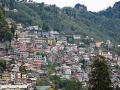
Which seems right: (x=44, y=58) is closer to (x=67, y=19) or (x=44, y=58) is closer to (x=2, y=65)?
(x=2, y=65)

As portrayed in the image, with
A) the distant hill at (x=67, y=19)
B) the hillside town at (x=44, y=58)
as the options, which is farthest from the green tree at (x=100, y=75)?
the distant hill at (x=67, y=19)

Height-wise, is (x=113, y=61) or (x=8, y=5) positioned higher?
(x=8, y=5)

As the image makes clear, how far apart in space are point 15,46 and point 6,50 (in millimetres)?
3132

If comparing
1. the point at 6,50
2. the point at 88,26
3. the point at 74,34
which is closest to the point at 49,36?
the point at 74,34

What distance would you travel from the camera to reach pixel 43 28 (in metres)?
91.2

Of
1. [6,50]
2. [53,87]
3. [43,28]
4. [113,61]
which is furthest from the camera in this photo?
[43,28]

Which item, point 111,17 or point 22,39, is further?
point 111,17

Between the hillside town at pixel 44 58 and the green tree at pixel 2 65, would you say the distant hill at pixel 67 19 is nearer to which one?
the hillside town at pixel 44 58

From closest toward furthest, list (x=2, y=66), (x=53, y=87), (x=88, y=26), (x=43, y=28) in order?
(x=53, y=87)
(x=2, y=66)
(x=43, y=28)
(x=88, y=26)

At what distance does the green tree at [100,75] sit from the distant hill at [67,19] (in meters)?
66.4

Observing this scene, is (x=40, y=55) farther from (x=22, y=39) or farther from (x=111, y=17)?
(x=111, y=17)

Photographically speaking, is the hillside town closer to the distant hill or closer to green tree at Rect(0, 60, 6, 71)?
green tree at Rect(0, 60, 6, 71)

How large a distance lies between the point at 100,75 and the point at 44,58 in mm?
43367

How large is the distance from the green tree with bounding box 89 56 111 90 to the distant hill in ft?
218
